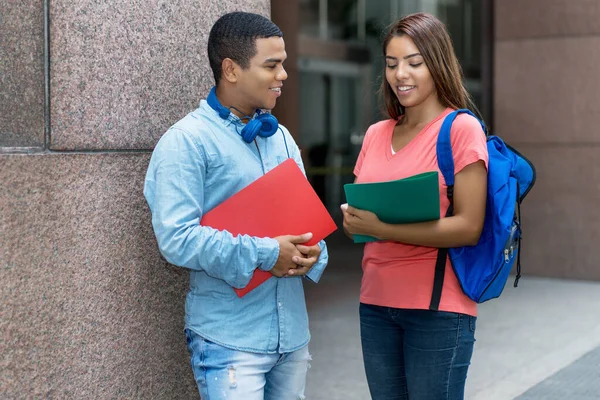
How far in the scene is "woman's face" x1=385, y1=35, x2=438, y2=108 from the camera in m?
2.88

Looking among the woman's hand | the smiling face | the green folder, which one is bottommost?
the woman's hand

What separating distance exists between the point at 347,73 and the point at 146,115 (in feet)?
74.2

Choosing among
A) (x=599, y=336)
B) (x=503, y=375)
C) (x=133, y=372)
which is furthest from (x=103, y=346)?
(x=599, y=336)

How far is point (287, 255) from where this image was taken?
8.55 feet

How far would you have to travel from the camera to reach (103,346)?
3.07m

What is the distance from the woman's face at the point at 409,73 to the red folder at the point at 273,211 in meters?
0.49

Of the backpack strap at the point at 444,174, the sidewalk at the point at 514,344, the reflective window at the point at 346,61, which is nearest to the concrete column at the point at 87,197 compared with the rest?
the backpack strap at the point at 444,174

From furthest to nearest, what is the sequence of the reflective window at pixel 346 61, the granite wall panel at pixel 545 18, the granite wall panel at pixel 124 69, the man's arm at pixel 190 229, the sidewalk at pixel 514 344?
the reflective window at pixel 346 61 → the granite wall panel at pixel 545 18 → the sidewalk at pixel 514 344 → the granite wall panel at pixel 124 69 → the man's arm at pixel 190 229

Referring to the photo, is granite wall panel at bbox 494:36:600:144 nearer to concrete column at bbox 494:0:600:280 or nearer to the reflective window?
concrete column at bbox 494:0:600:280

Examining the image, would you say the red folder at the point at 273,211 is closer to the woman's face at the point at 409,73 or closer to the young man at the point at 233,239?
the young man at the point at 233,239

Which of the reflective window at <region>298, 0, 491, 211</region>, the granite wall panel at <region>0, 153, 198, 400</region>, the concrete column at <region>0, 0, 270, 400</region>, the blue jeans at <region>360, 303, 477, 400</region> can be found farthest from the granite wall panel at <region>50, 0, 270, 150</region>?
the reflective window at <region>298, 0, 491, 211</region>

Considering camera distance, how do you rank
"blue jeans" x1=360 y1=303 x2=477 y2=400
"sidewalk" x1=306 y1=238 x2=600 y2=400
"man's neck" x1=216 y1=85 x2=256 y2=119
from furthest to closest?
"sidewalk" x1=306 y1=238 x2=600 y2=400 < "blue jeans" x1=360 y1=303 x2=477 y2=400 < "man's neck" x1=216 y1=85 x2=256 y2=119

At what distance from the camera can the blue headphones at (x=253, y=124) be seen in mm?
2684

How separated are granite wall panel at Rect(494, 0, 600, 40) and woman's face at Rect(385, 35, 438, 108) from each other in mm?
7647
